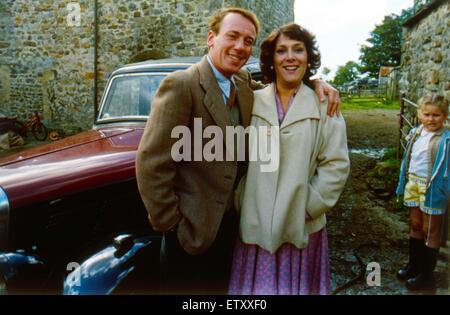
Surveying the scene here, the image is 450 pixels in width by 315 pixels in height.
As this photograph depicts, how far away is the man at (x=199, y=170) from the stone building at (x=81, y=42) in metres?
7.87

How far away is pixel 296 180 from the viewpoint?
5.95 feet

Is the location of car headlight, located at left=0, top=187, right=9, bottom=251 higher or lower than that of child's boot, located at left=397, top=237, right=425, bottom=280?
higher

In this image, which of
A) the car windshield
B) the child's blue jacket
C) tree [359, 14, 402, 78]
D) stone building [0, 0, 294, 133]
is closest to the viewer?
the child's blue jacket

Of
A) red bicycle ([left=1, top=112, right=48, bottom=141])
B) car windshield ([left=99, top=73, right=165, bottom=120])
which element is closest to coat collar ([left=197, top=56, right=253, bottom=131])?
car windshield ([left=99, top=73, right=165, bottom=120])

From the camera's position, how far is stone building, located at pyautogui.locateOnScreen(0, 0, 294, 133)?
970cm

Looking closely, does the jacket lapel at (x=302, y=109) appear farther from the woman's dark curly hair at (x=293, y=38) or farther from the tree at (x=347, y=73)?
the tree at (x=347, y=73)

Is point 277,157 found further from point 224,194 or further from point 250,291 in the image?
point 250,291

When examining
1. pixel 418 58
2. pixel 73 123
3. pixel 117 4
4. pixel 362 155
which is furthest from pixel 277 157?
pixel 73 123

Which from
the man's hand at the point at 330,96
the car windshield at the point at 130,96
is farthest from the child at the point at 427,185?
the car windshield at the point at 130,96

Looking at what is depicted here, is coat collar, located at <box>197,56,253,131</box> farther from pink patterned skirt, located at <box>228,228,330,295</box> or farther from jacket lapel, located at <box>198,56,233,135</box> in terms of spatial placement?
pink patterned skirt, located at <box>228,228,330,295</box>

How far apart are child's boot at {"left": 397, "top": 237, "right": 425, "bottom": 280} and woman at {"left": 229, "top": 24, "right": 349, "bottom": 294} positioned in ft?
4.64

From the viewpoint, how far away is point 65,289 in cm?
193

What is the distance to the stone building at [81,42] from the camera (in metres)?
9.70

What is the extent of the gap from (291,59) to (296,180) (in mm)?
636
